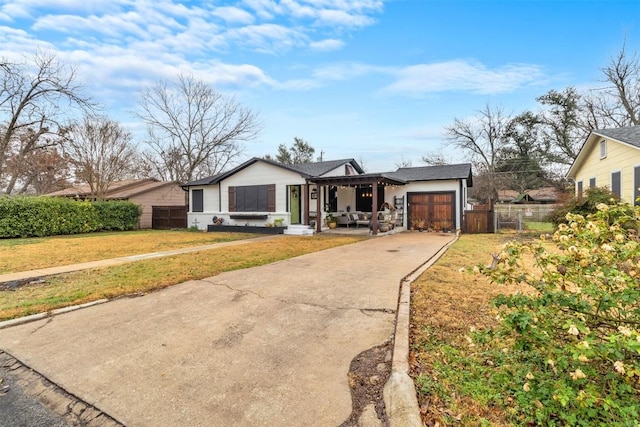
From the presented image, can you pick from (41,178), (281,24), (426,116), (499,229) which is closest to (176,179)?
(41,178)

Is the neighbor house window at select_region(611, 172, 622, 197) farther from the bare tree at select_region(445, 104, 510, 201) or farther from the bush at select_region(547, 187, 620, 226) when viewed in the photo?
the bare tree at select_region(445, 104, 510, 201)

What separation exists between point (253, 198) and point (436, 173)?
388 inches

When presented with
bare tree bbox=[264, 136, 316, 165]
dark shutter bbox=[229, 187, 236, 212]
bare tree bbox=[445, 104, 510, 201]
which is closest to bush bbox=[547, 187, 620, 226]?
dark shutter bbox=[229, 187, 236, 212]

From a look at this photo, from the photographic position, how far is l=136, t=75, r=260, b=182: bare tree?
22672mm

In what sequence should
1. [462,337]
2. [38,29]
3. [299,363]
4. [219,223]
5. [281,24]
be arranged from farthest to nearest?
[219,223] < [281,24] < [38,29] < [462,337] < [299,363]

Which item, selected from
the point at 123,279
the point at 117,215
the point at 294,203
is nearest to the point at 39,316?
the point at 123,279

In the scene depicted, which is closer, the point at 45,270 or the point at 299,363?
the point at 299,363

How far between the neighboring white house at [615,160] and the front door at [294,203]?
12407 millimetres

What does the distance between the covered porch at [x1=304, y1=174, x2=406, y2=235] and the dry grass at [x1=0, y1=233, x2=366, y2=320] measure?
17.8ft

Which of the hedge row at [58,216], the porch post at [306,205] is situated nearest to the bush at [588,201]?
the porch post at [306,205]

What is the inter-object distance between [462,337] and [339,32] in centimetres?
1206

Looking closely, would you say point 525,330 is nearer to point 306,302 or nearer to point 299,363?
point 299,363

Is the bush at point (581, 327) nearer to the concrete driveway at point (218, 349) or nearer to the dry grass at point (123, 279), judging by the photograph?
the concrete driveway at point (218, 349)

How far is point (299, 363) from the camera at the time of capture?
2805 mm
